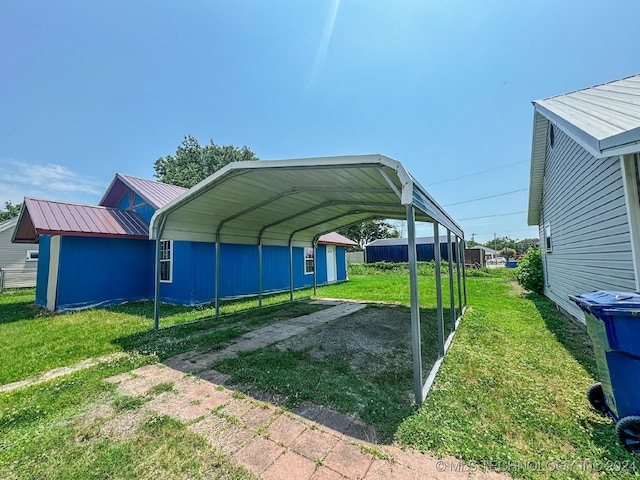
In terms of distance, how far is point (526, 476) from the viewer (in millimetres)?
1834

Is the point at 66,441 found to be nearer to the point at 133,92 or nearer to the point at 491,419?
the point at 491,419

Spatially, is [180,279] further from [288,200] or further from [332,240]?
[332,240]

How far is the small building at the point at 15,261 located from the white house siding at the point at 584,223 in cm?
2187

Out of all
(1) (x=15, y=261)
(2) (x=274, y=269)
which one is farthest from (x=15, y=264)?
(2) (x=274, y=269)

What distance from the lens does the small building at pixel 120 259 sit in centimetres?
812

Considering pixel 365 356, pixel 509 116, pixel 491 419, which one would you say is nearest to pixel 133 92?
pixel 365 356

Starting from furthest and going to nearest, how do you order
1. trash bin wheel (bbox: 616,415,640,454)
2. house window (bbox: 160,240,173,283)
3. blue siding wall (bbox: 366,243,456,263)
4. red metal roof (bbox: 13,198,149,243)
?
blue siding wall (bbox: 366,243,456,263) → house window (bbox: 160,240,173,283) → red metal roof (bbox: 13,198,149,243) → trash bin wheel (bbox: 616,415,640,454)

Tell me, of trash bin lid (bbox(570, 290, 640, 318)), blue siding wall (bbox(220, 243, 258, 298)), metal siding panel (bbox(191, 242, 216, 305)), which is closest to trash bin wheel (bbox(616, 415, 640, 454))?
trash bin lid (bbox(570, 290, 640, 318))

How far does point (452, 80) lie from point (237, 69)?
25.4 ft

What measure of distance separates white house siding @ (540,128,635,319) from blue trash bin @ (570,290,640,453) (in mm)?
2029

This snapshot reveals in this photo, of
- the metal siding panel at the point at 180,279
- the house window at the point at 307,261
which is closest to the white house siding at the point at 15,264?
the metal siding panel at the point at 180,279

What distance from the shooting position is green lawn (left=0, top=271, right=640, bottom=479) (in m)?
1.98

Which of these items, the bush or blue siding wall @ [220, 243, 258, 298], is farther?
the bush

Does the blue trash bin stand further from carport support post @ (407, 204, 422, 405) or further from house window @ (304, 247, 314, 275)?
house window @ (304, 247, 314, 275)
